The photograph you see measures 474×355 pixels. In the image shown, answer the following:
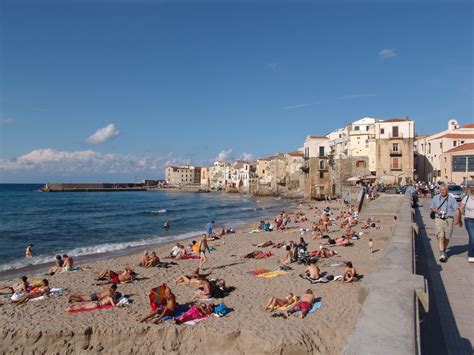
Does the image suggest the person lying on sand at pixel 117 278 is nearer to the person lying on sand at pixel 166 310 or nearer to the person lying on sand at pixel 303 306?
the person lying on sand at pixel 166 310

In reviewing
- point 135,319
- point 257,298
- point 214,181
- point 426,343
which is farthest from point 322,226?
point 214,181

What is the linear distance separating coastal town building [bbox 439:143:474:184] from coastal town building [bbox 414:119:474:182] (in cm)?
214

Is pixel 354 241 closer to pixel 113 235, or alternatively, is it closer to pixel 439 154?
pixel 113 235

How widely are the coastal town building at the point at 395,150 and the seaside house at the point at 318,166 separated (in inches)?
405

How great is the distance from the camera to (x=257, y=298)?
9.90m

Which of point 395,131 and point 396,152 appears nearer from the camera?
point 396,152

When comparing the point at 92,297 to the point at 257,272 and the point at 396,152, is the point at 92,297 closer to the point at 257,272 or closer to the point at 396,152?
the point at 257,272

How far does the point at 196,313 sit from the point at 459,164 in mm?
33813

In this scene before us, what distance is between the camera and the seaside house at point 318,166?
171 feet

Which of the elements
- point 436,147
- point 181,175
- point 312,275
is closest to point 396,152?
point 436,147

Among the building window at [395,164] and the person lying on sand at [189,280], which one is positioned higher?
the building window at [395,164]

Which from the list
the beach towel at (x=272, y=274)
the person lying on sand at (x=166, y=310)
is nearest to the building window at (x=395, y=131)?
the beach towel at (x=272, y=274)

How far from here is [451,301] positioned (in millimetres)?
6051

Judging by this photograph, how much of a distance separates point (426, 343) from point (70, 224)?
34876mm
